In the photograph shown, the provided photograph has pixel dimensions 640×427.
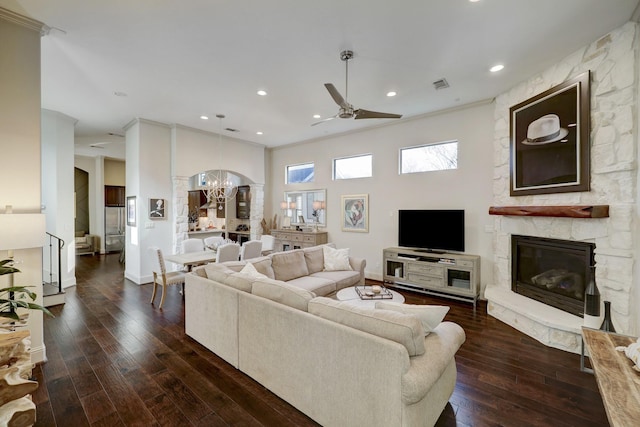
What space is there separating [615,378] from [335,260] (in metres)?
3.60

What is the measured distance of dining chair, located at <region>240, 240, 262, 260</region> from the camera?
5.17 meters

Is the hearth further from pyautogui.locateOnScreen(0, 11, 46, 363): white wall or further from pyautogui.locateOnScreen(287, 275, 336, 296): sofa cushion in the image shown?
pyautogui.locateOnScreen(0, 11, 46, 363): white wall

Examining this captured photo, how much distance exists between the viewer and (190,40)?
9.87 ft

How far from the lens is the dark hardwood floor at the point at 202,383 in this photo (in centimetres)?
210

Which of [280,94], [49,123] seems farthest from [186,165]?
[280,94]

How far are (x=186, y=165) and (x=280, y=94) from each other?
306cm

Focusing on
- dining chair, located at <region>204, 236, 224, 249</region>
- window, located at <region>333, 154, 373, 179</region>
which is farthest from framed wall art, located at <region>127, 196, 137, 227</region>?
window, located at <region>333, 154, 373, 179</region>

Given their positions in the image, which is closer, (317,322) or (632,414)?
(632,414)

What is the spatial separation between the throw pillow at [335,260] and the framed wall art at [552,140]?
278cm

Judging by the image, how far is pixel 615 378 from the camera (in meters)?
1.59

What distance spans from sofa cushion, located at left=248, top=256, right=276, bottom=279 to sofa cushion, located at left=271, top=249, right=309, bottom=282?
4.5 inches

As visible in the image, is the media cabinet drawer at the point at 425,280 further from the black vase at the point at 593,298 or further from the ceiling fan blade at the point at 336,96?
the ceiling fan blade at the point at 336,96

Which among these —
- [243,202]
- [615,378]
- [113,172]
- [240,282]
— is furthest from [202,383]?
[113,172]

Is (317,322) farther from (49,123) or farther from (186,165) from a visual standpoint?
(49,123)
